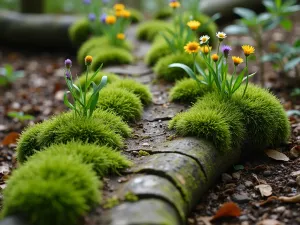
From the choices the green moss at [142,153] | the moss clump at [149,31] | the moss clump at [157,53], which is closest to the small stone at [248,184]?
the green moss at [142,153]

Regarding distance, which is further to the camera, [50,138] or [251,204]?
[50,138]

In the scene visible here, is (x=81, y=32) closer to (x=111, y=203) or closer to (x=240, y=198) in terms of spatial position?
(x=240, y=198)

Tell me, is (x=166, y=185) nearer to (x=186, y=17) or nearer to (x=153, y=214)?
(x=153, y=214)

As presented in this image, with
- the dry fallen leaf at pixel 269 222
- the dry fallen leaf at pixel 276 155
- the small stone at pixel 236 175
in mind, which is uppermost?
the dry fallen leaf at pixel 276 155

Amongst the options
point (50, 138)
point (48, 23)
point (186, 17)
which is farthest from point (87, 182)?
point (48, 23)

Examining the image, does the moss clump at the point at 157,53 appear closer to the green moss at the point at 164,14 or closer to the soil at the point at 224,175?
the soil at the point at 224,175
